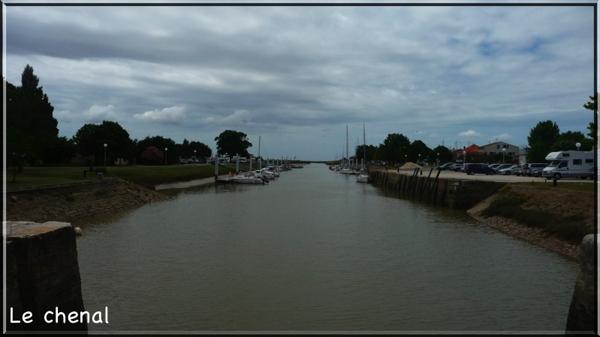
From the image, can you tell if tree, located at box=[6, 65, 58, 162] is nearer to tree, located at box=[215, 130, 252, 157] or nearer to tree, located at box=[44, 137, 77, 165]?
tree, located at box=[44, 137, 77, 165]

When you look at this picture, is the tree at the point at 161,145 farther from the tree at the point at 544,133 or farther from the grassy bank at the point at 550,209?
the grassy bank at the point at 550,209

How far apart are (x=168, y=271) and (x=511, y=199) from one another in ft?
75.7

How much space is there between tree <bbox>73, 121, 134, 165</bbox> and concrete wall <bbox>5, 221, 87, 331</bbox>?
8282 cm

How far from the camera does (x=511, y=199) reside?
33.4 meters

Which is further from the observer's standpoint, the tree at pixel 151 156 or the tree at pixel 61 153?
the tree at pixel 151 156

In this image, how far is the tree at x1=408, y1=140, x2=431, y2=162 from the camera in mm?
136500

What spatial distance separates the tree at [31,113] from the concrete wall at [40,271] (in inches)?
1341

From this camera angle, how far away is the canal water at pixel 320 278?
1330 centimetres

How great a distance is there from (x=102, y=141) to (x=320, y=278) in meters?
81.2

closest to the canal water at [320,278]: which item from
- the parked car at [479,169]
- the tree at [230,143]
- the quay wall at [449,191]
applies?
the quay wall at [449,191]

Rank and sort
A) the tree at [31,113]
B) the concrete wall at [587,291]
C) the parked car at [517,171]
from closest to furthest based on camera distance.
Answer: the concrete wall at [587,291] → the tree at [31,113] → the parked car at [517,171]

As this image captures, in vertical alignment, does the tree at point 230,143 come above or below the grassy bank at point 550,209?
above

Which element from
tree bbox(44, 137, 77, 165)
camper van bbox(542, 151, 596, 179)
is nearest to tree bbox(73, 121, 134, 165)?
tree bbox(44, 137, 77, 165)

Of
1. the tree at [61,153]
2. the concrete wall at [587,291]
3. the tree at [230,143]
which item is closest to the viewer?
the concrete wall at [587,291]
